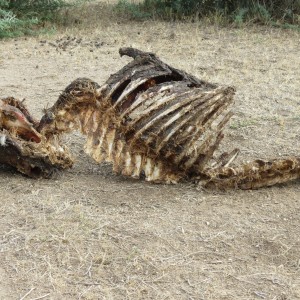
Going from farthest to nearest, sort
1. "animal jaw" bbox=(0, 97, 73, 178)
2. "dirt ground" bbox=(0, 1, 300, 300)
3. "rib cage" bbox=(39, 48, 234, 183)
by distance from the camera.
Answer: "animal jaw" bbox=(0, 97, 73, 178)
"rib cage" bbox=(39, 48, 234, 183)
"dirt ground" bbox=(0, 1, 300, 300)

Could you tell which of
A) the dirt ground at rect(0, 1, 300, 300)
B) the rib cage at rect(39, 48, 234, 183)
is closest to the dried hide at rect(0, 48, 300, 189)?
the rib cage at rect(39, 48, 234, 183)

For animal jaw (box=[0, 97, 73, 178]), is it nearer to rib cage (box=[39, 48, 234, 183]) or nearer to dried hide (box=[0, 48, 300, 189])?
dried hide (box=[0, 48, 300, 189])

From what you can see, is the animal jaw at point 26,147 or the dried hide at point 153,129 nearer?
the dried hide at point 153,129

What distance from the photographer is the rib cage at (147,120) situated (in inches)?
168

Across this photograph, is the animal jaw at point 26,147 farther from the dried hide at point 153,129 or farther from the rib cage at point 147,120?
the rib cage at point 147,120

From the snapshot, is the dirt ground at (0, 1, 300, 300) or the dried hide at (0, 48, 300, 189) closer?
the dirt ground at (0, 1, 300, 300)

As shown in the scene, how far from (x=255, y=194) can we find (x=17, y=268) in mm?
1713

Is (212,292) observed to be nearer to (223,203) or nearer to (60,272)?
(60,272)

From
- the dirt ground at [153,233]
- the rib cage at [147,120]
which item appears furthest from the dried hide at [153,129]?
the dirt ground at [153,233]

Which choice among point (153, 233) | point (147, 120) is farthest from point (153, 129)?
point (153, 233)

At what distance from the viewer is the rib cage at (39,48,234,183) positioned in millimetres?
4262

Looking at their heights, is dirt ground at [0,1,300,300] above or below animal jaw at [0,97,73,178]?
below

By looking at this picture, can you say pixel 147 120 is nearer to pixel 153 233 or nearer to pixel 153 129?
pixel 153 129

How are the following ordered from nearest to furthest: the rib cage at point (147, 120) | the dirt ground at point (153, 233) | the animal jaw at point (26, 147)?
the dirt ground at point (153, 233) < the rib cage at point (147, 120) < the animal jaw at point (26, 147)
